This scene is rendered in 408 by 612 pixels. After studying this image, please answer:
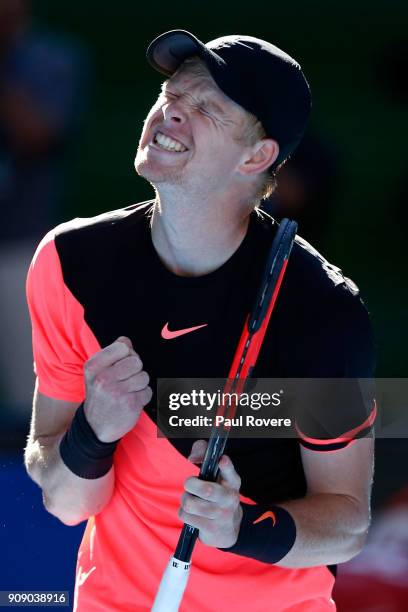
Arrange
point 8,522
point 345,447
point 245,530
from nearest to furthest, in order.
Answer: point 245,530 → point 345,447 → point 8,522

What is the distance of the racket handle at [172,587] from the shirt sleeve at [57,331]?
41 centimetres

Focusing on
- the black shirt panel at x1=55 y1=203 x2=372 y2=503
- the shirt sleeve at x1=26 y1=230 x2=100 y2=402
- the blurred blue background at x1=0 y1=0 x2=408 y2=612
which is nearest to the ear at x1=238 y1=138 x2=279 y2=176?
the black shirt panel at x1=55 y1=203 x2=372 y2=503

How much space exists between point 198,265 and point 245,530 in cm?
51

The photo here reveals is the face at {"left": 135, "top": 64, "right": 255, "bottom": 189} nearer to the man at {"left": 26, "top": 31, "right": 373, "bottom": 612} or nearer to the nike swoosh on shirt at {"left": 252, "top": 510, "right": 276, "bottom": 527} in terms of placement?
the man at {"left": 26, "top": 31, "right": 373, "bottom": 612}

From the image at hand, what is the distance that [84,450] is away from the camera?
200cm

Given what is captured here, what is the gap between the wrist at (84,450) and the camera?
1.97 m

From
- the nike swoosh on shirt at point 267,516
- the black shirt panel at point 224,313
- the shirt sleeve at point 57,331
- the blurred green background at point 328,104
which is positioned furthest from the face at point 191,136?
the blurred green background at point 328,104

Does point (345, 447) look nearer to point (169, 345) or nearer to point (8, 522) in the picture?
point (169, 345)

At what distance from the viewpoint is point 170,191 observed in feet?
6.60

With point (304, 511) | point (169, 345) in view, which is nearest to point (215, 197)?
point (169, 345)

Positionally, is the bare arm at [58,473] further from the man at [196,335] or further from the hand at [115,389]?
the hand at [115,389]

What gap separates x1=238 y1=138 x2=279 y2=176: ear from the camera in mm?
2107

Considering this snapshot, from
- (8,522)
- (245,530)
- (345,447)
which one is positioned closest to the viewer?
(245,530)

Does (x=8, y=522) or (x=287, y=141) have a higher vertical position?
(x=287, y=141)
